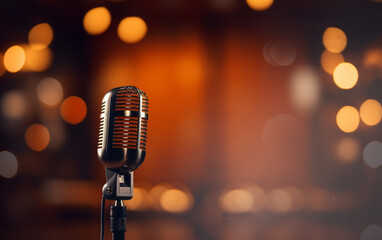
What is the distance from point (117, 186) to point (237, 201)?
196 cm

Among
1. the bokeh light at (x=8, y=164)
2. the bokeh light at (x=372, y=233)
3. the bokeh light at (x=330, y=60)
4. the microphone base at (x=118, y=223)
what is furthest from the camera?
the bokeh light at (x=8, y=164)

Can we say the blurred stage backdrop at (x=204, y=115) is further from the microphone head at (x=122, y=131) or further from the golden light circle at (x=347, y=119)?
the microphone head at (x=122, y=131)

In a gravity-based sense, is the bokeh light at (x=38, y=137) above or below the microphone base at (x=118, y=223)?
above

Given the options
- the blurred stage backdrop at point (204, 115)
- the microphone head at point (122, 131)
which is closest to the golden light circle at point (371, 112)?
the blurred stage backdrop at point (204, 115)

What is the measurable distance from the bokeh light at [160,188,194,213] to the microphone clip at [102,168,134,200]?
1.93 meters

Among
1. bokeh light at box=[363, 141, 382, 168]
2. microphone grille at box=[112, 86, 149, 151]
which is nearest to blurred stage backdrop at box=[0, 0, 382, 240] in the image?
bokeh light at box=[363, 141, 382, 168]

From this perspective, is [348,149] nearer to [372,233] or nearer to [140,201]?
[372,233]

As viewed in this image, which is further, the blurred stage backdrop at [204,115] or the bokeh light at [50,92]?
the bokeh light at [50,92]

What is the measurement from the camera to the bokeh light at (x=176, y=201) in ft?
9.32

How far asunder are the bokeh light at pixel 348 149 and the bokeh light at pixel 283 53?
530 mm

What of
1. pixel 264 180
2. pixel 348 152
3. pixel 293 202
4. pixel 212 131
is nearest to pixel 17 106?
pixel 212 131

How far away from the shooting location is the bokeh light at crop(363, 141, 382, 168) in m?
2.71

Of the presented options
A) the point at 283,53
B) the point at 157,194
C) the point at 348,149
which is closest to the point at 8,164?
the point at 157,194

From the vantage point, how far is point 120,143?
3.02ft
